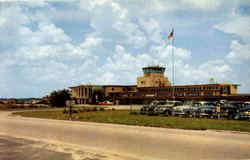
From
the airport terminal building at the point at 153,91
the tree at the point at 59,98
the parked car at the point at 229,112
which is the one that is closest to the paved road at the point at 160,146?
the parked car at the point at 229,112

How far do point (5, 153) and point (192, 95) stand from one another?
2331 inches

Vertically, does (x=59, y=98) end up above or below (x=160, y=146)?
above

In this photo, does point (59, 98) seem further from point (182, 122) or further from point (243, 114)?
point (243, 114)

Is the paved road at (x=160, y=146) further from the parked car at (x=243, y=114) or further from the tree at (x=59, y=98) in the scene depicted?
the tree at (x=59, y=98)

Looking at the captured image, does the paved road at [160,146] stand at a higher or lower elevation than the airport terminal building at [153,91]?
lower

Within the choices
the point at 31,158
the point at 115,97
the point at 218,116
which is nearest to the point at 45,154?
the point at 31,158

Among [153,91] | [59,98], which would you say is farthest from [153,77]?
[59,98]

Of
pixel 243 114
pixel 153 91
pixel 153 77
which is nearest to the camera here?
pixel 243 114

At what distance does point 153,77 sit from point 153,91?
35.4 ft

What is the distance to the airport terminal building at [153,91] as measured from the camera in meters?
64.0

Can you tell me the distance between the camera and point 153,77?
8588 centimetres

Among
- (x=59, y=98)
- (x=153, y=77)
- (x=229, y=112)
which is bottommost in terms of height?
(x=229, y=112)

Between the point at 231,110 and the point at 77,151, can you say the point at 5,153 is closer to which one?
the point at 77,151

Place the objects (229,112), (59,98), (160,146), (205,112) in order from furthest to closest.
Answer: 1. (59,98)
2. (205,112)
3. (229,112)
4. (160,146)
